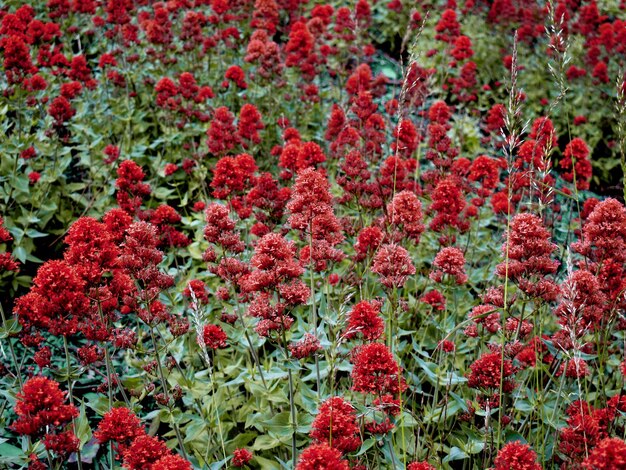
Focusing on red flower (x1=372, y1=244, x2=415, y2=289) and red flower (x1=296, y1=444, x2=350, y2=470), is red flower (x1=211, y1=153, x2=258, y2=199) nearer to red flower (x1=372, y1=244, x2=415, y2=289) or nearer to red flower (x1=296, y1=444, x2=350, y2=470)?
red flower (x1=372, y1=244, x2=415, y2=289)

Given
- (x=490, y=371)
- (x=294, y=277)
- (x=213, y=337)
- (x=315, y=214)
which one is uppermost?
(x=315, y=214)

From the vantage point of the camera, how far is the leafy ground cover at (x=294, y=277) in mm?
3354

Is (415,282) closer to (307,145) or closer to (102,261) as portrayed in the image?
(307,145)

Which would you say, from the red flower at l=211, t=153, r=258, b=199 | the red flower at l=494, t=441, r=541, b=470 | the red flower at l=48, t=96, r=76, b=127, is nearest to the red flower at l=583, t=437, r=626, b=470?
the red flower at l=494, t=441, r=541, b=470

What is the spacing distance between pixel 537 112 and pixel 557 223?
13.8ft

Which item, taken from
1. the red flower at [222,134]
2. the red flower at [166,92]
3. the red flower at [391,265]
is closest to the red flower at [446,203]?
the red flower at [391,265]

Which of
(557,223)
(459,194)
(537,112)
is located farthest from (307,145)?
(537,112)

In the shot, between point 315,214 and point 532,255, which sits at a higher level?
point 315,214

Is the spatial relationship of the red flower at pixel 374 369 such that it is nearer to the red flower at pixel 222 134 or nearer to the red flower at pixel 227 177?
the red flower at pixel 227 177

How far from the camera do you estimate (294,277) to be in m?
3.59

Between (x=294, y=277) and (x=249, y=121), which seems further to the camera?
(x=249, y=121)

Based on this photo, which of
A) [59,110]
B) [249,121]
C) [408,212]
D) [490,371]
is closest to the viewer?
[490,371]

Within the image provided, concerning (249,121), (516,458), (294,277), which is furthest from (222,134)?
(516,458)

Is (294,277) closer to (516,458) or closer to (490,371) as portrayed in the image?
(490,371)
